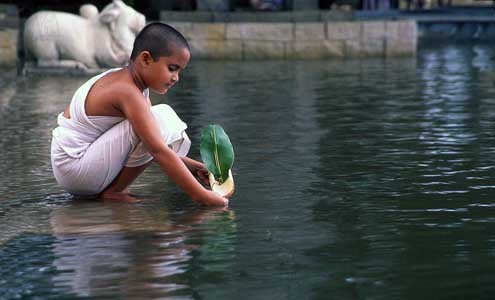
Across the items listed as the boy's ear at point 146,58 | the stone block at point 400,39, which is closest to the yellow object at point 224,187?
the boy's ear at point 146,58

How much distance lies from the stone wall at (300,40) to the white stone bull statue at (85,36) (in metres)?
2.93

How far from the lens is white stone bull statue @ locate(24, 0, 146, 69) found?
14031mm

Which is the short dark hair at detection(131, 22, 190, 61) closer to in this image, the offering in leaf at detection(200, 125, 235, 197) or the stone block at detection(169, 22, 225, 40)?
the offering in leaf at detection(200, 125, 235, 197)

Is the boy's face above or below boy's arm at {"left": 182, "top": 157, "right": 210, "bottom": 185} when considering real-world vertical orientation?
above

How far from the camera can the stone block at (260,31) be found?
17109mm

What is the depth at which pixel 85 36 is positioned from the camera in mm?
14320

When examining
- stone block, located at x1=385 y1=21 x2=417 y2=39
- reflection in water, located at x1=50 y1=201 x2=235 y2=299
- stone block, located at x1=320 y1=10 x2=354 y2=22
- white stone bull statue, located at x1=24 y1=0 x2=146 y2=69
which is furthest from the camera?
stone block, located at x1=320 y1=10 x2=354 y2=22

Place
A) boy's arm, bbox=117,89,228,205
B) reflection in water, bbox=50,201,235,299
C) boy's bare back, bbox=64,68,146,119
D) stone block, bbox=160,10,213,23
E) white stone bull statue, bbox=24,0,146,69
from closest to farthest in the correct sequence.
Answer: reflection in water, bbox=50,201,235,299, boy's arm, bbox=117,89,228,205, boy's bare back, bbox=64,68,146,119, white stone bull statue, bbox=24,0,146,69, stone block, bbox=160,10,213,23

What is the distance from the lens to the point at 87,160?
5758mm

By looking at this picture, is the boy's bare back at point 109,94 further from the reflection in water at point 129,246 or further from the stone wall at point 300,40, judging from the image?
the stone wall at point 300,40

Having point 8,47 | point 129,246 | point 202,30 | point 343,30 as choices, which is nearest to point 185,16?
point 202,30

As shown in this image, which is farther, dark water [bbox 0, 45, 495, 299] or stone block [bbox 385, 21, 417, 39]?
stone block [bbox 385, 21, 417, 39]

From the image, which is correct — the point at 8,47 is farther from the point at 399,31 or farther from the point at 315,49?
the point at 399,31

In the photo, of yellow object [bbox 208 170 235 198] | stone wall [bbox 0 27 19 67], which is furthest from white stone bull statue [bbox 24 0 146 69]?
yellow object [bbox 208 170 235 198]
